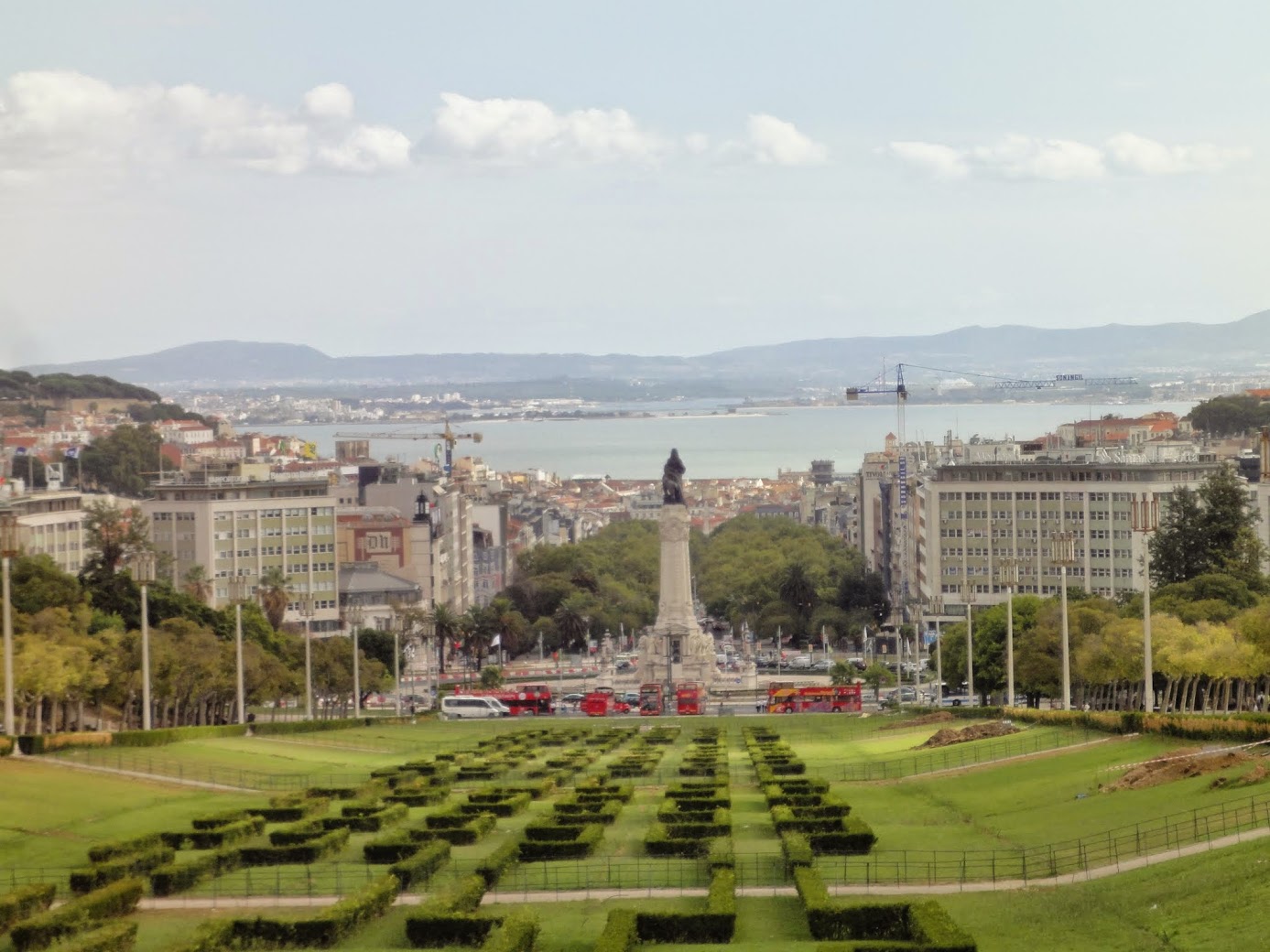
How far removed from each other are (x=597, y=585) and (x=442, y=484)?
21570 millimetres

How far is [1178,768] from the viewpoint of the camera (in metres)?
45.4

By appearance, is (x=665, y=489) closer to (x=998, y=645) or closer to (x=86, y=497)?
(x=998, y=645)

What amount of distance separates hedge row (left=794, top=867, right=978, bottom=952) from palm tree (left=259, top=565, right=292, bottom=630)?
94872 millimetres

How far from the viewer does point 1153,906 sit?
3275cm

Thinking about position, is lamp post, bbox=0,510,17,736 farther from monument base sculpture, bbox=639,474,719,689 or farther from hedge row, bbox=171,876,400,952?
monument base sculpture, bbox=639,474,719,689

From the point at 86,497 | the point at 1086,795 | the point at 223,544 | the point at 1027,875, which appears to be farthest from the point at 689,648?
the point at 1027,875

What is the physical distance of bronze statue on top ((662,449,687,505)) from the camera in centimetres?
13225

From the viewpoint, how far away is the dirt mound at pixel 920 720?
8125cm

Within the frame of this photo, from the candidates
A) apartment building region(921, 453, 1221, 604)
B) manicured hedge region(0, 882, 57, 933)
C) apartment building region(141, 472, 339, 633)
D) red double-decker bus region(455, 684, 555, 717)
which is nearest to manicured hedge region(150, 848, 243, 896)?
manicured hedge region(0, 882, 57, 933)

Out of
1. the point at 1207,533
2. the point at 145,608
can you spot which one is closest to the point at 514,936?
the point at 145,608

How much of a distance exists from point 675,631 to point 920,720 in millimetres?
44633

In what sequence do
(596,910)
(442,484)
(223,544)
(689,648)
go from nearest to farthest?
(596,910)
(689,648)
(223,544)
(442,484)

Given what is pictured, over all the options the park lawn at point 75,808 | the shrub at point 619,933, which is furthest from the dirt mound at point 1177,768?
the park lawn at point 75,808

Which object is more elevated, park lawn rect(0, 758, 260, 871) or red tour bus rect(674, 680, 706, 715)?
park lawn rect(0, 758, 260, 871)
